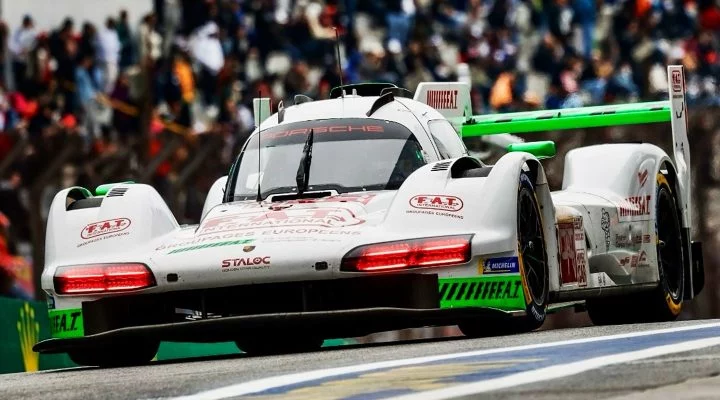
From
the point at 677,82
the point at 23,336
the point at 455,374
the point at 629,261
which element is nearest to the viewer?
the point at 455,374

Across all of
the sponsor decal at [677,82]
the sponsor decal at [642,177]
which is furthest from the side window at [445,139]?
the sponsor decal at [677,82]

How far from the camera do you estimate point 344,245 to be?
804 cm

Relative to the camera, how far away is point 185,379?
6254 mm

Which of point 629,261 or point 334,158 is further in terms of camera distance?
point 629,261

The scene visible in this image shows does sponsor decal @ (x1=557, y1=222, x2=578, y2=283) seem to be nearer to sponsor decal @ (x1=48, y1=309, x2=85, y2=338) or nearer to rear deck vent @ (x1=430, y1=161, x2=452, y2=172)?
rear deck vent @ (x1=430, y1=161, x2=452, y2=172)

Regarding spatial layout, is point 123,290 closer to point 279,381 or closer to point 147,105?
point 279,381

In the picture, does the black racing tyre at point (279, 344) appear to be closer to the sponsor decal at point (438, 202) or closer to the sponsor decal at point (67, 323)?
the sponsor decal at point (67, 323)

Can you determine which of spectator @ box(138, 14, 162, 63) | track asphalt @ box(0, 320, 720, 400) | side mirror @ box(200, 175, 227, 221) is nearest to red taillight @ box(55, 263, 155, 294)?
track asphalt @ box(0, 320, 720, 400)

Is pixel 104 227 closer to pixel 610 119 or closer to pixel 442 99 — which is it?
pixel 442 99

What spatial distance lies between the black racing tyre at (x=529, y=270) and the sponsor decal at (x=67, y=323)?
1777 millimetres

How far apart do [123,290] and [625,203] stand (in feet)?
10.7

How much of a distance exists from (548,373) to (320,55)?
1758 centimetres

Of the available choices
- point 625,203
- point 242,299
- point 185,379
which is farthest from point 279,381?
point 625,203

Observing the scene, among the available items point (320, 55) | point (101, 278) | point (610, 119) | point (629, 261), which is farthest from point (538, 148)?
point (320, 55)
